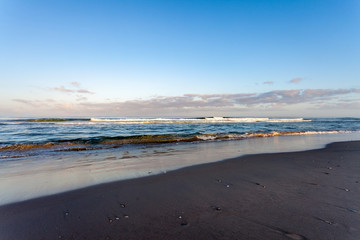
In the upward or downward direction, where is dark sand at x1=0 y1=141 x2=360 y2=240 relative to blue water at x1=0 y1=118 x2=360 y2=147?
downward

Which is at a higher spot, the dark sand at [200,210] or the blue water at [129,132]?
the blue water at [129,132]

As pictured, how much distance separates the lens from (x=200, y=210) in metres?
3.28

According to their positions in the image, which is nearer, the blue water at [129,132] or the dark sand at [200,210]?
the dark sand at [200,210]

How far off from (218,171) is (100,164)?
4086 millimetres

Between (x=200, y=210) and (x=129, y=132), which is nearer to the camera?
(x=200, y=210)

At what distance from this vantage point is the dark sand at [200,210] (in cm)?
265

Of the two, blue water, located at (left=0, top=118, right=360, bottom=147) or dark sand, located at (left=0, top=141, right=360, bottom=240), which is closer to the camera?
dark sand, located at (left=0, top=141, right=360, bottom=240)

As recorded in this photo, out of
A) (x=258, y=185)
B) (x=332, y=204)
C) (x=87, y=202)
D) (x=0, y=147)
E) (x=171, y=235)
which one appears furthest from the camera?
(x=0, y=147)

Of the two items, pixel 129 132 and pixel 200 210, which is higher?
pixel 129 132

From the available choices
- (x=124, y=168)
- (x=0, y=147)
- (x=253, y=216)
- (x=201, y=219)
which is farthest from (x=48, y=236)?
(x=0, y=147)

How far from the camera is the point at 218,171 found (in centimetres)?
593

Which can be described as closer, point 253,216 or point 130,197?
point 253,216

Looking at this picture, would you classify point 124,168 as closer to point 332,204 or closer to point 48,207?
point 48,207

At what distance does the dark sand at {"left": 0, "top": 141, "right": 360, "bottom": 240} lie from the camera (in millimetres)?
2654
